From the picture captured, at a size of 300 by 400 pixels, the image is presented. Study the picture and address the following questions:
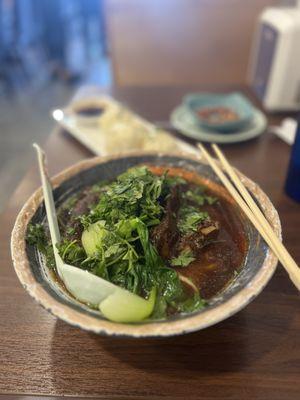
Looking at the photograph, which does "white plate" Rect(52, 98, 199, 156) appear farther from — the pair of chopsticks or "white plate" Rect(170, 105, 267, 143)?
the pair of chopsticks

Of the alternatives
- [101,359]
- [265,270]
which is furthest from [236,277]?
[101,359]

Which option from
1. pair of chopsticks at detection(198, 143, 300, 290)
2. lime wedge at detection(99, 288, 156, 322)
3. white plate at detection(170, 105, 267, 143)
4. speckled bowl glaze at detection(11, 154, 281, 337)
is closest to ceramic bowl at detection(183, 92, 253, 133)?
white plate at detection(170, 105, 267, 143)

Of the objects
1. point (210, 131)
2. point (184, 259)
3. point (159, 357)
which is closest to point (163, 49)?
point (210, 131)

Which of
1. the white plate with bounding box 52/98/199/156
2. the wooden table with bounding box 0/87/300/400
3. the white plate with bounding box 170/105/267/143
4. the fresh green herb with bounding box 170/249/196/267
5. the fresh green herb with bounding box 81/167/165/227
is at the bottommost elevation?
the wooden table with bounding box 0/87/300/400

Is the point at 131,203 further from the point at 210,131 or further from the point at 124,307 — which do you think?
the point at 210,131

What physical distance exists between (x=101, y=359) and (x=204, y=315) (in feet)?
0.90

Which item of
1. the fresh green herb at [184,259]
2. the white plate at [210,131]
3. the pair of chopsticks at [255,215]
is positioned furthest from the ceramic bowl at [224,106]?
the fresh green herb at [184,259]

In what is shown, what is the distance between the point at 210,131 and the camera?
1660 millimetres

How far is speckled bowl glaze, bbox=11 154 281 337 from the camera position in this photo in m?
0.63

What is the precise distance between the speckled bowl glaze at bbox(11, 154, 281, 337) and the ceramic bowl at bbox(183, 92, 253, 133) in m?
0.72

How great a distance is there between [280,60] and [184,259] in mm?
1479

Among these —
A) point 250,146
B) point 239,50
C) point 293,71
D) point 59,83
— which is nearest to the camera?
point 250,146

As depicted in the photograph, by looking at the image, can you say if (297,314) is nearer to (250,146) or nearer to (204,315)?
(204,315)

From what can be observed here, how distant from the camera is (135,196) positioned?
2.85ft
